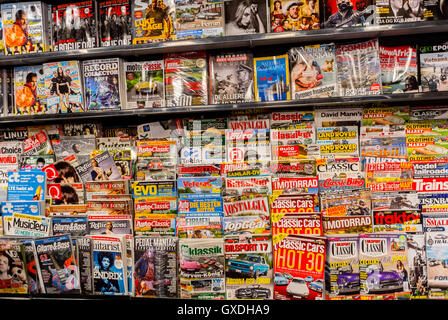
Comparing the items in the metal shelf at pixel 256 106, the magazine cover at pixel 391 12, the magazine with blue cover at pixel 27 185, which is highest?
the magazine cover at pixel 391 12

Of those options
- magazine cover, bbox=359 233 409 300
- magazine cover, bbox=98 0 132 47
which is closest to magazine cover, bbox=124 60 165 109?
magazine cover, bbox=98 0 132 47

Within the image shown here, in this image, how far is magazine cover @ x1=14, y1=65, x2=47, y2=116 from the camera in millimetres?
2588

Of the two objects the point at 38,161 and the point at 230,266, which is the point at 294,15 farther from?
the point at 38,161

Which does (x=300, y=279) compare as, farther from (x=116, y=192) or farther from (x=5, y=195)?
(x=5, y=195)

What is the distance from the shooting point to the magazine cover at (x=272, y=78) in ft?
7.84

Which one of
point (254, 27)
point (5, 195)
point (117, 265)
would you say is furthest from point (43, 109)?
point (254, 27)

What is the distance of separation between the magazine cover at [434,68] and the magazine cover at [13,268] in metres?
2.61

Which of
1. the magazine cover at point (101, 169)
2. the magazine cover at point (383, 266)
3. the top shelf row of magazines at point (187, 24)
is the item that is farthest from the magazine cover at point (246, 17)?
the magazine cover at point (383, 266)

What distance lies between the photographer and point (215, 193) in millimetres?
2373

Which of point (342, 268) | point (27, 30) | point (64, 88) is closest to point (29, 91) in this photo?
point (64, 88)

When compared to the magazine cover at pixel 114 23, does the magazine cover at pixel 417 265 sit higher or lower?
lower

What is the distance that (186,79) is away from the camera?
2.46m

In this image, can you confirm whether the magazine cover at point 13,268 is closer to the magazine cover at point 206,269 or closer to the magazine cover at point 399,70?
the magazine cover at point 206,269

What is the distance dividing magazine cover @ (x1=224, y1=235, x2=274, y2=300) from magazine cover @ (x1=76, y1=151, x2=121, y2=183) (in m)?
0.88
